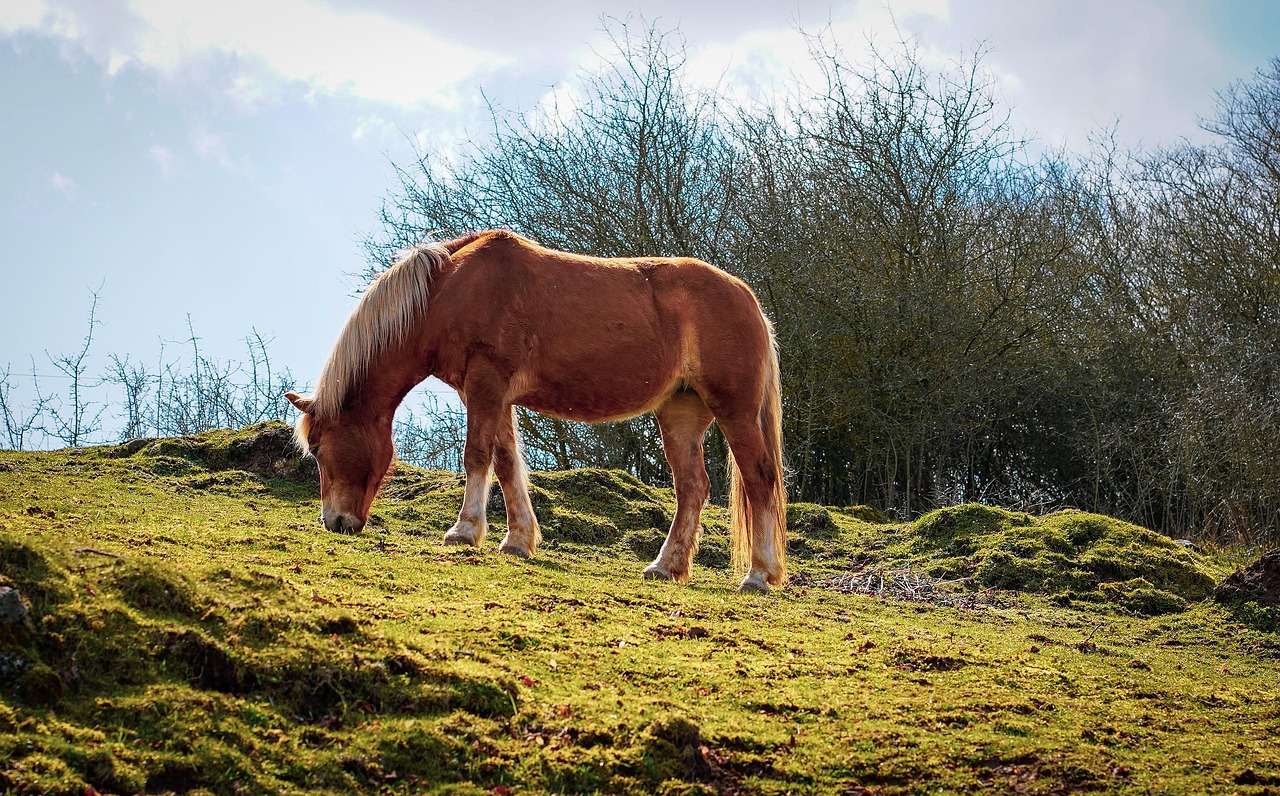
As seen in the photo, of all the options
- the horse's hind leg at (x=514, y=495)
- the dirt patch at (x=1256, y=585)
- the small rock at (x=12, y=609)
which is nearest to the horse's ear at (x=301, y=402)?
the horse's hind leg at (x=514, y=495)

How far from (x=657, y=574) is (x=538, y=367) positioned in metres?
1.59

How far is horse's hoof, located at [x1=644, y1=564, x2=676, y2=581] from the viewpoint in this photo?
742 centimetres

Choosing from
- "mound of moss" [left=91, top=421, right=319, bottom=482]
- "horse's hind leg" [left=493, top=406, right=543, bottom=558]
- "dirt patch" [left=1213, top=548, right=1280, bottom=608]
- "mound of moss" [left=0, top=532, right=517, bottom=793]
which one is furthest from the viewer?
"mound of moss" [left=91, top=421, right=319, bottom=482]

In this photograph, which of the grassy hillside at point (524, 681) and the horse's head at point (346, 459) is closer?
the grassy hillside at point (524, 681)

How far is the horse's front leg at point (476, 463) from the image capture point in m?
7.13

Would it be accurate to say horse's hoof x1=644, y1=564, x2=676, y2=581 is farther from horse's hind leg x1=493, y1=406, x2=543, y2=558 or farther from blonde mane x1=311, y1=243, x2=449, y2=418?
blonde mane x1=311, y1=243, x2=449, y2=418

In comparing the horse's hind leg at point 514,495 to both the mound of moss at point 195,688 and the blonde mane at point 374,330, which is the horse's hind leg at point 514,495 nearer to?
the blonde mane at point 374,330

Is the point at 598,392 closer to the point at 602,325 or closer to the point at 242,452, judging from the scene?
the point at 602,325

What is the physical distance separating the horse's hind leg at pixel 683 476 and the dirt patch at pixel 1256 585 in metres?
4.14

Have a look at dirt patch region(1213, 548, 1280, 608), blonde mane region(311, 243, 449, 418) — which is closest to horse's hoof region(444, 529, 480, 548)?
blonde mane region(311, 243, 449, 418)

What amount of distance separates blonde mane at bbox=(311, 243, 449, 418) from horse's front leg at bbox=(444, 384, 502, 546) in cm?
65

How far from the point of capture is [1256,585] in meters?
8.35

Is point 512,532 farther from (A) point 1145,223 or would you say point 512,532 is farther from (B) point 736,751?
(A) point 1145,223

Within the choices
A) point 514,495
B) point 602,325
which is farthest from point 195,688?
point 602,325
